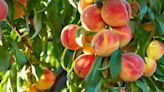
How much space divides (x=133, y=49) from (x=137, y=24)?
0.08 meters

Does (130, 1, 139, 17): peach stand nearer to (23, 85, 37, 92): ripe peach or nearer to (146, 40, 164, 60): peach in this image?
(146, 40, 164, 60): peach

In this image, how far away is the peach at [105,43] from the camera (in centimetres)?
115

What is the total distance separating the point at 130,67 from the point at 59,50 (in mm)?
398

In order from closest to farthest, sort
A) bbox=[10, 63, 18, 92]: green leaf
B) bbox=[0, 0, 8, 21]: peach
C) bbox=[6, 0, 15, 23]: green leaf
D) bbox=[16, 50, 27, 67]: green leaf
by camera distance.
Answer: bbox=[0, 0, 8, 21]: peach
bbox=[6, 0, 15, 23]: green leaf
bbox=[16, 50, 27, 67]: green leaf
bbox=[10, 63, 18, 92]: green leaf

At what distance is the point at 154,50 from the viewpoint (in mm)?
1318

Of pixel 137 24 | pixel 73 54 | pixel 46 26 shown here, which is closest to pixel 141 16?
pixel 137 24

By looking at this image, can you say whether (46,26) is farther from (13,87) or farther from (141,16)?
(141,16)

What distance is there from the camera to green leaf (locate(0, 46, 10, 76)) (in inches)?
49.4

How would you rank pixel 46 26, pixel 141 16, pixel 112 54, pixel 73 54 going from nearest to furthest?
pixel 112 54, pixel 141 16, pixel 73 54, pixel 46 26

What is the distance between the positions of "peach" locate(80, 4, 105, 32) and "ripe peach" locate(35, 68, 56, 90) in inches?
13.3

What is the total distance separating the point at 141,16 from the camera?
1.26 m

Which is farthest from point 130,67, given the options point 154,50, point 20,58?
point 20,58

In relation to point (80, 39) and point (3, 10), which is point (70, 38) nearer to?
point (80, 39)

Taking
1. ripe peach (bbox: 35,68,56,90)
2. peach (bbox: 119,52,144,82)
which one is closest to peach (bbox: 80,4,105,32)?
peach (bbox: 119,52,144,82)
